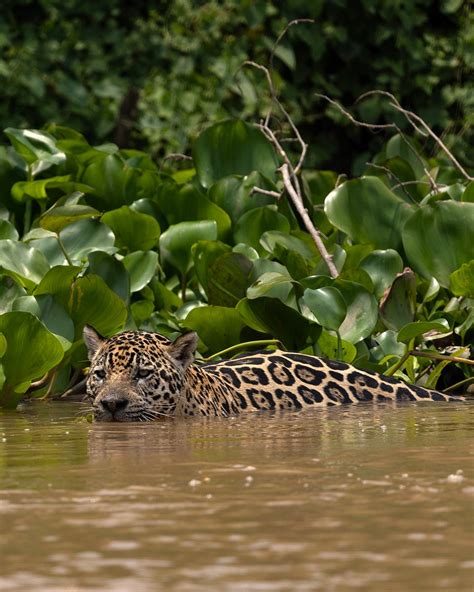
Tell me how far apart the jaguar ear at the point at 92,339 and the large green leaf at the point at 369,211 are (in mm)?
2359

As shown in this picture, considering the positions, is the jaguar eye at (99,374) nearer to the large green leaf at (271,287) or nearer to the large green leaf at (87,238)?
the large green leaf at (271,287)

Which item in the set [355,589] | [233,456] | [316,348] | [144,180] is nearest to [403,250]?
[316,348]

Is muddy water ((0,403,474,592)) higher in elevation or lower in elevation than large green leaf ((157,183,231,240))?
lower

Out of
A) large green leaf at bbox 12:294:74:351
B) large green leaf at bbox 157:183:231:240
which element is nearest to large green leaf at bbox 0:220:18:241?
large green leaf at bbox 12:294:74:351

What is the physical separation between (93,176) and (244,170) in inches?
42.0

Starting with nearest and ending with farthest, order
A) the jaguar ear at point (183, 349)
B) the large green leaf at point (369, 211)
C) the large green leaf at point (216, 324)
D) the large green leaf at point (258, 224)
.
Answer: the jaguar ear at point (183, 349), the large green leaf at point (216, 324), the large green leaf at point (369, 211), the large green leaf at point (258, 224)

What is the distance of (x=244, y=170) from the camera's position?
1055 centimetres

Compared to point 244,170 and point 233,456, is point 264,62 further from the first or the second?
point 233,456

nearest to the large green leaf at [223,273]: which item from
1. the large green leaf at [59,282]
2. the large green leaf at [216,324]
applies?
the large green leaf at [216,324]

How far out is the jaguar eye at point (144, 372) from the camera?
7.15 meters

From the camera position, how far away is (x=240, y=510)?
154 inches

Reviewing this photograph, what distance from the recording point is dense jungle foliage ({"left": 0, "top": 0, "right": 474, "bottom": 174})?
50.1 ft

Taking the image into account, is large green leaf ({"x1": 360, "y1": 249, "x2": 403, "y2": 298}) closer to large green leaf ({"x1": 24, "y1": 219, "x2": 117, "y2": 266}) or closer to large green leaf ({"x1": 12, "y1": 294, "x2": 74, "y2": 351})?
large green leaf ({"x1": 24, "y1": 219, "x2": 117, "y2": 266})

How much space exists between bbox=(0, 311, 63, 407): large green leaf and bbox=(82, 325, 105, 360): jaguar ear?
181 mm
